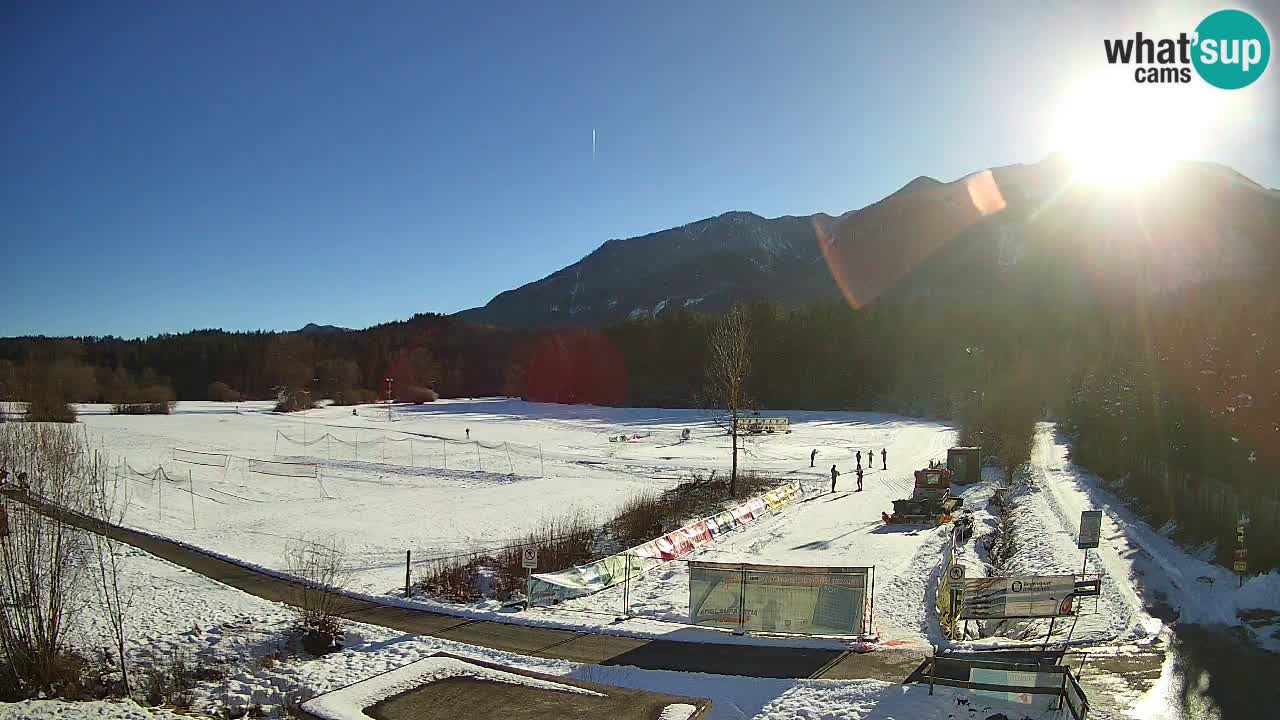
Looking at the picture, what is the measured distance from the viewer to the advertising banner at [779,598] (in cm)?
1620

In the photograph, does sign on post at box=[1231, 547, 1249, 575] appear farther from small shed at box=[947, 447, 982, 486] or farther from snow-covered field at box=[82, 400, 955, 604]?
small shed at box=[947, 447, 982, 486]

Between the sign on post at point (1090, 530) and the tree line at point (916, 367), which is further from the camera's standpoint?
the tree line at point (916, 367)

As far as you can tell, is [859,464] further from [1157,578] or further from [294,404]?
[294,404]

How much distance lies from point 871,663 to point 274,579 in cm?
1626

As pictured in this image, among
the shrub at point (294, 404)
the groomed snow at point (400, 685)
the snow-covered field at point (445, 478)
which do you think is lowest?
the snow-covered field at point (445, 478)

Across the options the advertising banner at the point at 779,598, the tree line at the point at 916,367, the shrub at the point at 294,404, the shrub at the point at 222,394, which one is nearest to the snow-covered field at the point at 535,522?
the advertising banner at the point at 779,598

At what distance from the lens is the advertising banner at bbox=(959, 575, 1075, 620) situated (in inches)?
640

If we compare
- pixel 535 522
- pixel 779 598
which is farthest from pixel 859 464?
pixel 779 598

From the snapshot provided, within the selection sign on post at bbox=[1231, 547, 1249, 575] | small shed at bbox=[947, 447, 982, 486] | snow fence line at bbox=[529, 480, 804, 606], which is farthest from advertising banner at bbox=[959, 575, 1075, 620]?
small shed at bbox=[947, 447, 982, 486]

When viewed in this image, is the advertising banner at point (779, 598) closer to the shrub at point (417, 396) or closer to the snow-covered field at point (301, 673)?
the snow-covered field at point (301, 673)

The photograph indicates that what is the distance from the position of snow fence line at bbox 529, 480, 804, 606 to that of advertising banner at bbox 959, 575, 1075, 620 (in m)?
9.05

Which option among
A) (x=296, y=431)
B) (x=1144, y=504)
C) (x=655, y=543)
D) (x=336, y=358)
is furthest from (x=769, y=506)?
(x=336, y=358)

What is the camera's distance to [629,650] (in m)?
15.5

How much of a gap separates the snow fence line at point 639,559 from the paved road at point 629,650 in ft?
8.00
